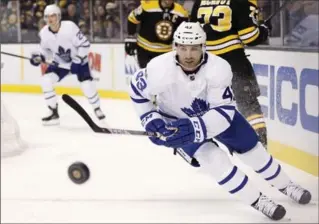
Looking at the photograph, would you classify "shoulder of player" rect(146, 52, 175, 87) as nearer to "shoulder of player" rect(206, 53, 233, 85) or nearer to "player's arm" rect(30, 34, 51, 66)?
"shoulder of player" rect(206, 53, 233, 85)

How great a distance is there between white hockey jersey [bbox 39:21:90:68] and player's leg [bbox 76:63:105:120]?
0.05 m

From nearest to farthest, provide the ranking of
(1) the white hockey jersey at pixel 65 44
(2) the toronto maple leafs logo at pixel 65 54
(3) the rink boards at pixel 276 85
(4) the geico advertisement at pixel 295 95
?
(1) the white hockey jersey at pixel 65 44 → (2) the toronto maple leafs logo at pixel 65 54 → (3) the rink boards at pixel 276 85 → (4) the geico advertisement at pixel 295 95

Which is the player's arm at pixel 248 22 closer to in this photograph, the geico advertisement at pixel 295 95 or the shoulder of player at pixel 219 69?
the shoulder of player at pixel 219 69

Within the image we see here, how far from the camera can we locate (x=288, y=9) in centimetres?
202

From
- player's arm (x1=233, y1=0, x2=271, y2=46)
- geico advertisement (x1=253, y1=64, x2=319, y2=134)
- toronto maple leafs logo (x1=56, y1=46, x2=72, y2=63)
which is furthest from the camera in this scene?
geico advertisement (x1=253, y1=64, x2=319, y2=134)

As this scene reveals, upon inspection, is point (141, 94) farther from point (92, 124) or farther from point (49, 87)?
point (49, 87)

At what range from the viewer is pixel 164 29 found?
2.06 meters

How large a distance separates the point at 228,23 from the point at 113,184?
0.64 meters

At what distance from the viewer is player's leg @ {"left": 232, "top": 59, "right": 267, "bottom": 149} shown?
6.70ft

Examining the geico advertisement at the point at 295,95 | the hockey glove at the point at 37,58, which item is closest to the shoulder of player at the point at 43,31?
the hockey glove at the point at 37,58

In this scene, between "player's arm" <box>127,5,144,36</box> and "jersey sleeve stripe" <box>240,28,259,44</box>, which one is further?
"player's arm" <box>127,5,144,36</box>

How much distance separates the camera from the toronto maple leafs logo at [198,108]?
2.05 metres

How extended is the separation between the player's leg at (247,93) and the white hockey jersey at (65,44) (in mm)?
409

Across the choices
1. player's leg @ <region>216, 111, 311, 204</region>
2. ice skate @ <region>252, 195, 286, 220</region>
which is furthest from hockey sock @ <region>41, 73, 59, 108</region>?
ice skate @ <region>252, 195, 286, 220</region>
